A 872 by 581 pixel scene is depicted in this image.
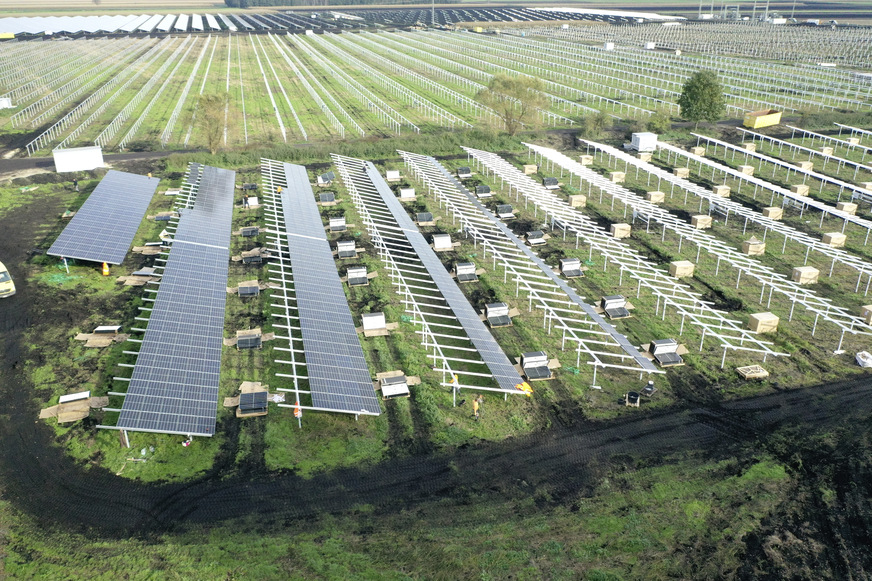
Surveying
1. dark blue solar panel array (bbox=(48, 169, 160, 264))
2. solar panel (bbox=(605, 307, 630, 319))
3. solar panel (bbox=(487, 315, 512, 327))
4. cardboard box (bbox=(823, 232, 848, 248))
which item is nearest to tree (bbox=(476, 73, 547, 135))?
cardboard box (bbox=(823, 232, 848, 248))

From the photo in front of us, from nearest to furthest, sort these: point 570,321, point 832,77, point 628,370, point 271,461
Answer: point 271,461, point 628,370, point 570,321, point 832,77

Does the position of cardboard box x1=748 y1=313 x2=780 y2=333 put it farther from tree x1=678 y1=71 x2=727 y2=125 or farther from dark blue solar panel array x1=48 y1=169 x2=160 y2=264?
tree x1=678 y1=71 x2=727 y2=125

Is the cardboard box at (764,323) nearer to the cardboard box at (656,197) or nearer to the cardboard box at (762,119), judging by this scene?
the cardboard box at (656,197)

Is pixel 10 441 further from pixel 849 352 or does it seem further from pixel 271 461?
pixel 849 352

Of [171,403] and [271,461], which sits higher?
[171,403]

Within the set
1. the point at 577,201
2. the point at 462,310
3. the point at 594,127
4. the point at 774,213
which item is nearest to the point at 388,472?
the point at 462,310

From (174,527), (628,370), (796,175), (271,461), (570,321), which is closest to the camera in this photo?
(174,527)

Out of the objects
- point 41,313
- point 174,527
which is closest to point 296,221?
point 41,313
